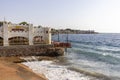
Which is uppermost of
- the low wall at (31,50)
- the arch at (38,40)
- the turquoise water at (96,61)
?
the arch at (38,40)

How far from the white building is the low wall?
5.77ft

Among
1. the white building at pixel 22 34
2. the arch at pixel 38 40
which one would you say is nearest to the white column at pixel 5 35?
the white building at pixel 22 34

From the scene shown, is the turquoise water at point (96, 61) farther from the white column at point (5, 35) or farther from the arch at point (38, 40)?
the white column at point (5, 35)

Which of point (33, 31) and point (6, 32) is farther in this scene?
point (33, 31)

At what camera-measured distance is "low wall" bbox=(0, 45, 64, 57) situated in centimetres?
3600

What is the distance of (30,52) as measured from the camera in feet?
124

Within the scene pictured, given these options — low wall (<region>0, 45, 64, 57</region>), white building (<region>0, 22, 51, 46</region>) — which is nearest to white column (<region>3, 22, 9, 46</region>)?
white building (<region>0, 22, 51, 46</region>)

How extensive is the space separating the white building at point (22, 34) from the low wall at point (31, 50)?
1.76 meters

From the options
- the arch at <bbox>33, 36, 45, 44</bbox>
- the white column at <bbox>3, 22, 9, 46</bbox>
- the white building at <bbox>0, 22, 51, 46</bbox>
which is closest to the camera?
the white column at <bbox>3, 22, 9, 46</bbox>

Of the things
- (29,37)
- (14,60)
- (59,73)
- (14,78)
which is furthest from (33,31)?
(14,78)

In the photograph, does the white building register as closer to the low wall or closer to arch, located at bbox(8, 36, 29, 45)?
arch, located at bbox(8, 36, 29, 45)

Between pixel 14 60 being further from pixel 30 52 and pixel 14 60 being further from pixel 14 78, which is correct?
pixel 14 78

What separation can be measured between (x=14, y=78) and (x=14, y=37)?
20687mm

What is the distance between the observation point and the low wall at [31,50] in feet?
118
